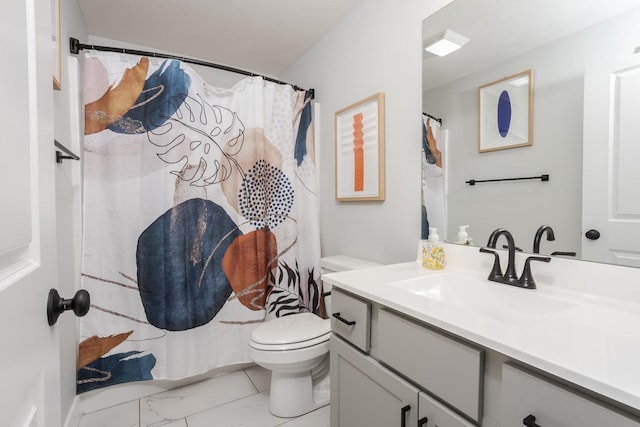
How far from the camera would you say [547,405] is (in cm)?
58

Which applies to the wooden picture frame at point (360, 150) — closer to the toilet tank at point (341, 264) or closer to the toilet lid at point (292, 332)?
the toilet tank at point (341, 264)

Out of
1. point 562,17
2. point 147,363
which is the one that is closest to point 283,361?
point 147,363

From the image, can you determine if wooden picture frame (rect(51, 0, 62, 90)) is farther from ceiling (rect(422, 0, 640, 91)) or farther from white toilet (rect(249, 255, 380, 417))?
ceiling (rect(422, 0, 640, 91))

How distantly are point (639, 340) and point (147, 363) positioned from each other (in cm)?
211

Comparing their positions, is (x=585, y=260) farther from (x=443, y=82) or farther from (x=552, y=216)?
(x=443, y=82)

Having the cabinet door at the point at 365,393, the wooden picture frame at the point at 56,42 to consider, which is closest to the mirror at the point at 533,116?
the cabinet door at the point at 365,393

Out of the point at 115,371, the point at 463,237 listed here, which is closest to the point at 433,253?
the point at 463,237

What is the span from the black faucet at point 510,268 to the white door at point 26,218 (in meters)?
1.29

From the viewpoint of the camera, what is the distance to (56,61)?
3.98ft

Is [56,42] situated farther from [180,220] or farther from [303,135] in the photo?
[303,135]

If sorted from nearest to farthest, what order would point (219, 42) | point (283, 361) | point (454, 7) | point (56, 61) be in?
point (56, 61) < point (454, 7) < point (283, 361) < point (219, 42)

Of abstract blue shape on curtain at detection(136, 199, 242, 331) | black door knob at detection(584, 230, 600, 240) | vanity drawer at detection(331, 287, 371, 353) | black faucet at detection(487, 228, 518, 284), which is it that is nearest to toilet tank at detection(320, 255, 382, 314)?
vanity drawer at detection(331, 287, 371, 353)

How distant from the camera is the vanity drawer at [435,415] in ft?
2.45

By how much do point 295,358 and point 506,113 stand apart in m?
1.47
